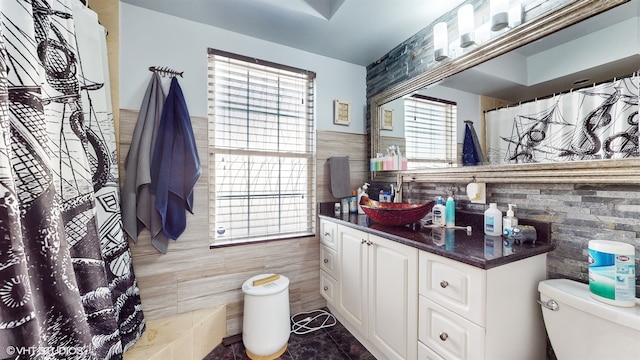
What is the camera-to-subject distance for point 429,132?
5.79 feet

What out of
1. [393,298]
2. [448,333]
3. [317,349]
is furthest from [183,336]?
[448,333]

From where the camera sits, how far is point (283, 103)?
1988 millimetres

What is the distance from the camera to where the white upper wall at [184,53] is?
152 centimetres

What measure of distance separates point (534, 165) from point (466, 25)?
2.84 ft

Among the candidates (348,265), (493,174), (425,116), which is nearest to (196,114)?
(348,265)

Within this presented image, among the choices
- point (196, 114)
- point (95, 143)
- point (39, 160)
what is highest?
point (196, 114)

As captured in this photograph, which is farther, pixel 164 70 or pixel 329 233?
pixel 329 233

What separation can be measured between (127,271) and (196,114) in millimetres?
1061

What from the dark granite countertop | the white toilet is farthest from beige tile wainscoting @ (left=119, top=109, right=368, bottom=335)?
the white toilet

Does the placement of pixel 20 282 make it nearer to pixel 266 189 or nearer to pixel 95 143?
pixel 95 143

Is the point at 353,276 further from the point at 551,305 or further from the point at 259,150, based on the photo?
the point at 259,150

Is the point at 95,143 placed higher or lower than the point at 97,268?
higher

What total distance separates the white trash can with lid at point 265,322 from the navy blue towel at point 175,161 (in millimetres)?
654

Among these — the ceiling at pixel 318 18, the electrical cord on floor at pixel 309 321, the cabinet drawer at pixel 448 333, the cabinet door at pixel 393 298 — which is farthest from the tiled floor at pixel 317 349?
the ceiling at pixel 318 18
